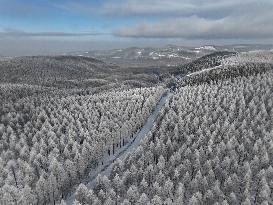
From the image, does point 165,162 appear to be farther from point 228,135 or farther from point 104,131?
point 104,131

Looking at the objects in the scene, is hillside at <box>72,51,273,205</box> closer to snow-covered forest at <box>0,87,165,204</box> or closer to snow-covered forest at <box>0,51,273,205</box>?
snow-covered forest at <box>0,51,273,205</box>

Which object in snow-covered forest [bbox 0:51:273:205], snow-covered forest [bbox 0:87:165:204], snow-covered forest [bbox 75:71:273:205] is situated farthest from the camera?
snow-covered forest [bbox 0:87:165:204]

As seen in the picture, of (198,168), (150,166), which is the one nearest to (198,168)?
(198,168)

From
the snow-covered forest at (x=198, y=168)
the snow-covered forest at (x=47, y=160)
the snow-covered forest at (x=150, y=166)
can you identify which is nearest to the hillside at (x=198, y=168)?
the snow-covered forest at (x=198, y=168)

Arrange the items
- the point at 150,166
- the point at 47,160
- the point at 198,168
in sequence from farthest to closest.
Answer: the point at 47,160, the point at 198,168, the point at 150,166

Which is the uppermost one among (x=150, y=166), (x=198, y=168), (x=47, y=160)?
(x=150, y=166)

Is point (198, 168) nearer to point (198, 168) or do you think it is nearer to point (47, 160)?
point (198, 168)

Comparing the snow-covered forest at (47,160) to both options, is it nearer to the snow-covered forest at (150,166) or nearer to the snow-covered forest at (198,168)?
the snow-covered forest at (150,166)

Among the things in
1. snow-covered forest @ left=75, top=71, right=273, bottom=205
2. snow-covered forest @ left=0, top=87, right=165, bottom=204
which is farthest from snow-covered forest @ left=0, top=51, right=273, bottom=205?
snow-covered forest @ left=75, top=71, right=273, bottom=205
